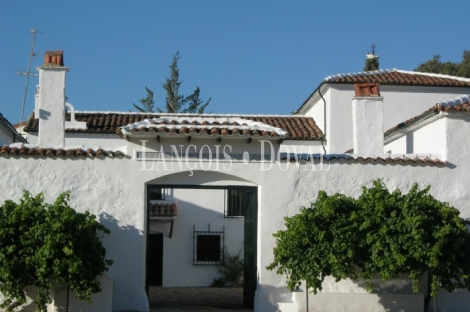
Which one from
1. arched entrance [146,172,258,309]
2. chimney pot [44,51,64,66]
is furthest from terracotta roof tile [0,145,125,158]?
arched entrance [146,172,258,309]

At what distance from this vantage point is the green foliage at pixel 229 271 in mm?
24562

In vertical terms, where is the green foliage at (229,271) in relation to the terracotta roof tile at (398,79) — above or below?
below

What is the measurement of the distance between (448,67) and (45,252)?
42481mm

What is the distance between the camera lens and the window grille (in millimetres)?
25359

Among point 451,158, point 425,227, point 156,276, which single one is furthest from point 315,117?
point 425,227

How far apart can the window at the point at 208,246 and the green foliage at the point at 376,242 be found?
38.7ft

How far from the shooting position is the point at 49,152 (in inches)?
555

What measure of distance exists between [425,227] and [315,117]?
14870 millimetres

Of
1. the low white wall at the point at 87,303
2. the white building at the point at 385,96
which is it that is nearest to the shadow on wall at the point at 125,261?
the low white wall at the point at 87,303

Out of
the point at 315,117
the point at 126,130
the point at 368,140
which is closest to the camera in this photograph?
the point at 126,130

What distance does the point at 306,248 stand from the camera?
13297 mm

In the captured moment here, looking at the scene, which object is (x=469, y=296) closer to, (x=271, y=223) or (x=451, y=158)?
(x=451, y=158)

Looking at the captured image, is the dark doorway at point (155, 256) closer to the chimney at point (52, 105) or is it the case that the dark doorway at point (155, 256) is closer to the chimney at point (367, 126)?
the chimney at point (52, 105)

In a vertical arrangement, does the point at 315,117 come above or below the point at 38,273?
above
